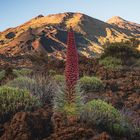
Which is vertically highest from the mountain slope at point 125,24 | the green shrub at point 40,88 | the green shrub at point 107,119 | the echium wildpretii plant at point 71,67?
the mountain slope at point 125,24

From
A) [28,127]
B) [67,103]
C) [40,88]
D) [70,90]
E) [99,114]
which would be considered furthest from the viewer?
[40,88]

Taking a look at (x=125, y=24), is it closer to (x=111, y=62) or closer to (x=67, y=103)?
(x=111, y=62)

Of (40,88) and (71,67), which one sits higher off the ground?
(71,67)

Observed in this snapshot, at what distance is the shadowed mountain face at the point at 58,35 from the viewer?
61.5 meters

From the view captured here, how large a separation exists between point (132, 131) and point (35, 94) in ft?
8.38

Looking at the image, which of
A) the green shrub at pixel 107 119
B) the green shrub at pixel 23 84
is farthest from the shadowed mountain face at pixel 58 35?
the green shrub at pixel 107 119

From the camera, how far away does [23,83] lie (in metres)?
10.9

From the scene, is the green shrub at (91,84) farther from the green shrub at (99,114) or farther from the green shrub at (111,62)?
the green shrub at (111,62)

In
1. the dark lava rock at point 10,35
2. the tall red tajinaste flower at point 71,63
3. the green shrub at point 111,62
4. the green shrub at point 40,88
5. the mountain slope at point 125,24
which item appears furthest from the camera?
the mountain slope at point 125,24

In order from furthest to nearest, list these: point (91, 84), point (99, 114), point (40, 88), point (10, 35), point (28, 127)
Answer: point (10, 35) < point (91, 84) < point (40, 88) < point (99, 114) < point (28, 127)

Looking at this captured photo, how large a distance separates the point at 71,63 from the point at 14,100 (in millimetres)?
1832

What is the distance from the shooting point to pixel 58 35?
71.6m

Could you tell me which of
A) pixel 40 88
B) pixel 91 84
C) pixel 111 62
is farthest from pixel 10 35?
pixel 40 88

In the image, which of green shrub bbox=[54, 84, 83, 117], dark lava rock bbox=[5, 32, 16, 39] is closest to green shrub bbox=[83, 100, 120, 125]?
green shrub bbox=[54, 84, 83, 117]
